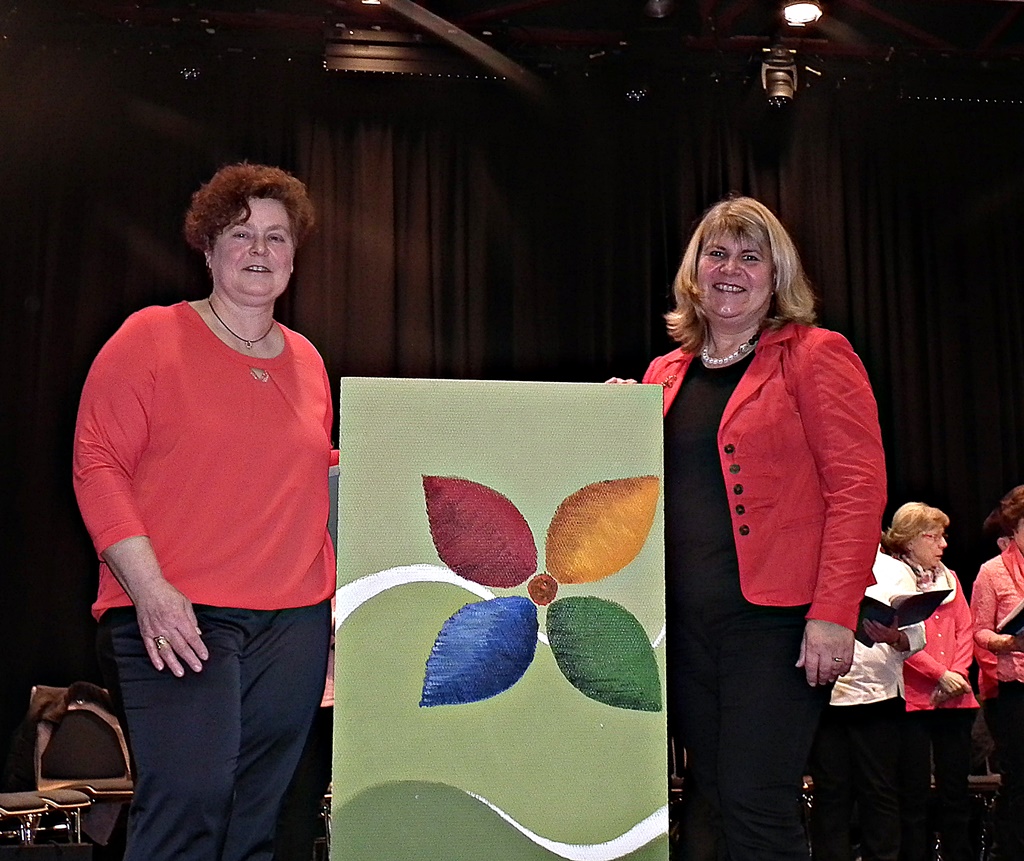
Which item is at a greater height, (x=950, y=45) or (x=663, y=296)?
(x=950, y=45)

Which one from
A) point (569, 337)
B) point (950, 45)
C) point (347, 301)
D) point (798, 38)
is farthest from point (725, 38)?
point (347, 301)

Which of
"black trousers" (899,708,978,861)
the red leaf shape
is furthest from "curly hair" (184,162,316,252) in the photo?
"black trousers" (899,708,978,861)

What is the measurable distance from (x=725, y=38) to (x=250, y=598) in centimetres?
518

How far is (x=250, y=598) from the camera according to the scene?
2072 millimetres

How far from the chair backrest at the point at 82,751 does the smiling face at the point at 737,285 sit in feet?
11.1

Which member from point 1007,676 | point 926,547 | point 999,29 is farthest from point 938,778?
point 999,29

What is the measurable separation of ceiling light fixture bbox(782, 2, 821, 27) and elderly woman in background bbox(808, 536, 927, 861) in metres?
2.75

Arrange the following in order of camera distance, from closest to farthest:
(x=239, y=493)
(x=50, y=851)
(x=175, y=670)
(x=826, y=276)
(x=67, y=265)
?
(x=175, y=670) < (x=239, y=493) < (x=50, y=851) < (x=67, y=265) < (x=826, y=276)

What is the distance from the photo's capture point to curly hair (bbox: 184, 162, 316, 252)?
7.48ft

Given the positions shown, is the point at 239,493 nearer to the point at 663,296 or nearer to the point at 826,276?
the point at 663,296

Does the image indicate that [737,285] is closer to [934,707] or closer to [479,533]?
[479,533]

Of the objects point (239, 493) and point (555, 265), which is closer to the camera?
point (239, 493)

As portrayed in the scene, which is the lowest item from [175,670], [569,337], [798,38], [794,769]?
[794,769]

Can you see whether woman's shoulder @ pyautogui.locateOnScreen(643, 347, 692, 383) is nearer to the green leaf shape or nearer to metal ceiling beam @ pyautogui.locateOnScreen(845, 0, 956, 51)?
the green leaf shape
